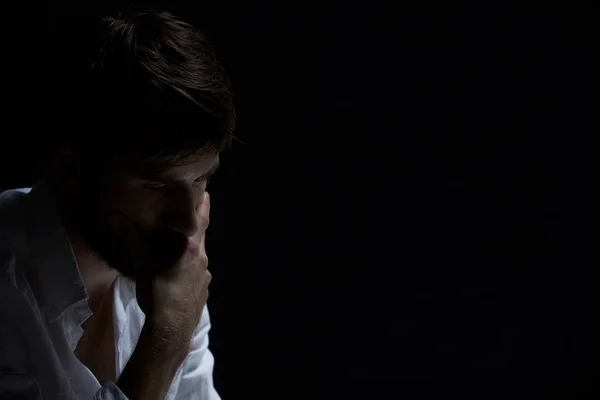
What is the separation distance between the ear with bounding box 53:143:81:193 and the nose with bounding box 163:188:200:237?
0.16 metres

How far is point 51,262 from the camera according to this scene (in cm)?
123

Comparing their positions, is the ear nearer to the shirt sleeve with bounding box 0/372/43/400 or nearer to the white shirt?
the white shirt

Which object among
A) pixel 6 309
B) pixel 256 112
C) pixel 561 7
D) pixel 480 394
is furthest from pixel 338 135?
pixel 6 309

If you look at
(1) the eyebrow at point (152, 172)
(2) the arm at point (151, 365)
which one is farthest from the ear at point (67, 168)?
(2) the arm at point (151, 365)

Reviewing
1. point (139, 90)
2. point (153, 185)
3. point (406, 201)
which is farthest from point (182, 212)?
point (406, 201)

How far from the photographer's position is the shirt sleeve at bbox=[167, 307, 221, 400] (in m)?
1.39

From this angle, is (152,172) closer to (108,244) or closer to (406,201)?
(108,244)

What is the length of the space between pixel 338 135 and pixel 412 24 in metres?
0.30

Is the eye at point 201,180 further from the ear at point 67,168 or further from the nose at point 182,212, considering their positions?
the ear at point 67,168

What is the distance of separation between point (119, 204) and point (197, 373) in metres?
0.35

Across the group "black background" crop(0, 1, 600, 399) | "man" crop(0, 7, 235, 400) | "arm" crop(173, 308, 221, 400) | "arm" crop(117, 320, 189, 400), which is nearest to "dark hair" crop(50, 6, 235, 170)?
"man" crop(0, 7, 235, 400)

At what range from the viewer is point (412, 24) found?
72.7 inches

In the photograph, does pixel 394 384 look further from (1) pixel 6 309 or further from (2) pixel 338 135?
(1) pixel 6 309

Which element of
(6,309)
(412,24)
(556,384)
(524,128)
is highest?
(412,24)
